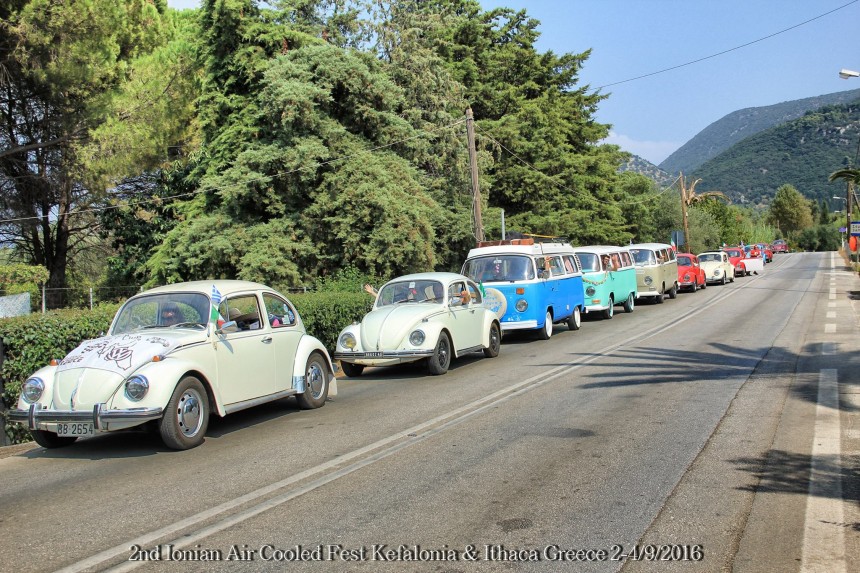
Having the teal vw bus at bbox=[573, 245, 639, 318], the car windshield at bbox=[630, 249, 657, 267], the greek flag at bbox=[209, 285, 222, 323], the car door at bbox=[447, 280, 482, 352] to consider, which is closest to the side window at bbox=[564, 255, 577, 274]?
the teal vw bus at bbox=[573, 245, 639, 318]

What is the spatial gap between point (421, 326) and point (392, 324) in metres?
0.49

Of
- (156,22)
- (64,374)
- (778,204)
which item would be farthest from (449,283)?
(778,204)

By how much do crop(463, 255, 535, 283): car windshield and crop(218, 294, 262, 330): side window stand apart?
9270mm

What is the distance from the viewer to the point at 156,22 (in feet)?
95.7

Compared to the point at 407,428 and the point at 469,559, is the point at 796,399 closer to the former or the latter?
the point at 407,428

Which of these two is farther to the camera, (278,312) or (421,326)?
(421,326)

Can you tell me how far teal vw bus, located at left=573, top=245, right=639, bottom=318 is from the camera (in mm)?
23031

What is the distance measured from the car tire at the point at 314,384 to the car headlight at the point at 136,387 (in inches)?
108

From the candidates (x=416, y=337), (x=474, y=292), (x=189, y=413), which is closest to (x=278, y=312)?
(x=189, y=413)

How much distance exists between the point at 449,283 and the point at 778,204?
154m

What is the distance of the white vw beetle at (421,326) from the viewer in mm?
12672

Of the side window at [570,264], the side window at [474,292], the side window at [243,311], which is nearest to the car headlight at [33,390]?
the side window at [243,311]

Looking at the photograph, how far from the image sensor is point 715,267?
40.8 m

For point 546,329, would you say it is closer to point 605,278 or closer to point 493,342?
point 493,342
